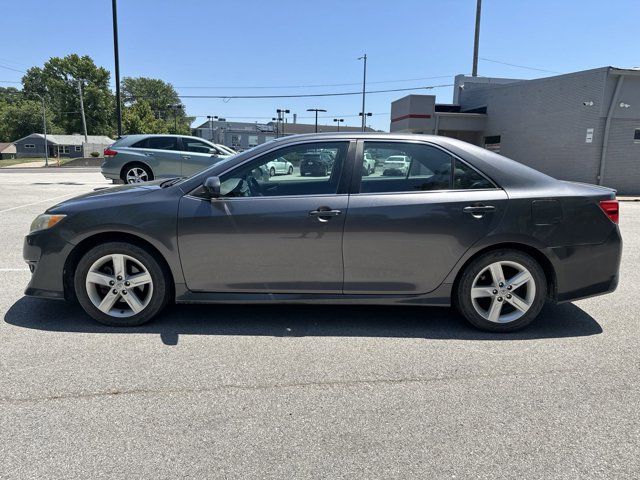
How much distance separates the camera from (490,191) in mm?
3859

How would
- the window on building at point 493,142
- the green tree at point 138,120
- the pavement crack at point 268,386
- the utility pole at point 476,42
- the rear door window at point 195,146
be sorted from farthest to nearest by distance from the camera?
the green tree at point 138,120, the utility pole at point 476,42, the window on building at point 493,142, the rear door window at point 195,146, the pavement crack at point 268,386

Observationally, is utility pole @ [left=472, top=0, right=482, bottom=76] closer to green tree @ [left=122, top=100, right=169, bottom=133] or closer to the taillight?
the taillight

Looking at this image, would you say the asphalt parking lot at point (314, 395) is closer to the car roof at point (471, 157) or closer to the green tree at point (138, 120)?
the car roof at point (471, 157)

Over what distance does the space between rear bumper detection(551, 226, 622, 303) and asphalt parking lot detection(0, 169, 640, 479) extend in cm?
38

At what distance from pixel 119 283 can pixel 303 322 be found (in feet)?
5.14

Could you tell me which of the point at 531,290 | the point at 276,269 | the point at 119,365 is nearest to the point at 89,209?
the point at 119,365

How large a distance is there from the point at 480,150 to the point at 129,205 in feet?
9.72

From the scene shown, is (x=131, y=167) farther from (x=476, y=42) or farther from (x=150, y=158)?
(x=476, y=42)

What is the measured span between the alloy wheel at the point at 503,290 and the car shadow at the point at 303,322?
0.19 meters

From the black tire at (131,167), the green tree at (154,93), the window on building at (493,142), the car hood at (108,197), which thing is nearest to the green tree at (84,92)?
the green tree at (154,93)

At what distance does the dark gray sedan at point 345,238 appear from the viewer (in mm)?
3783

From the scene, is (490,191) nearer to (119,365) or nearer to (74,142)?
(119,365)

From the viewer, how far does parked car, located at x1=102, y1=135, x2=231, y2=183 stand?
509 inches

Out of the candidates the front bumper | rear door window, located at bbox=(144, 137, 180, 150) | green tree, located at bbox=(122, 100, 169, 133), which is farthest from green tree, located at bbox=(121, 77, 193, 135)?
the front bumper
